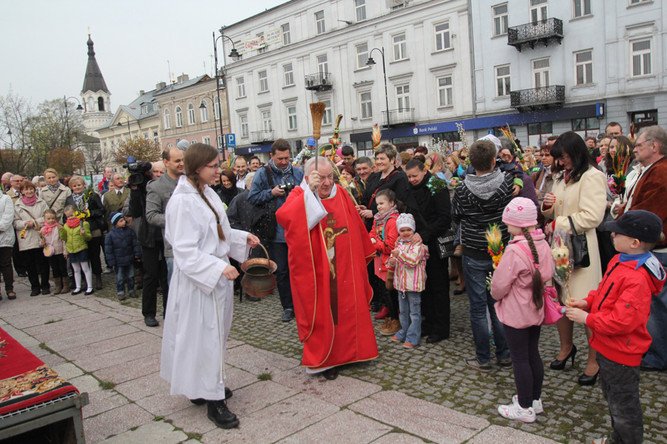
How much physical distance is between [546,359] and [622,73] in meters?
24.4

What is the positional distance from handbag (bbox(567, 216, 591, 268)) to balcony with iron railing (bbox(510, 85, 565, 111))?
977 inches

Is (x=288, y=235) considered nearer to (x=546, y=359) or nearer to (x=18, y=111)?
(x=546, y=359)

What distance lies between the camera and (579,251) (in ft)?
13.1

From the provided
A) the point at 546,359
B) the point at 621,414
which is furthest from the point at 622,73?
the point at 621,414

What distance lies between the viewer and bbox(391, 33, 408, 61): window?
33.3 m

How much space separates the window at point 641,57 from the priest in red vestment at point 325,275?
24.8 meters

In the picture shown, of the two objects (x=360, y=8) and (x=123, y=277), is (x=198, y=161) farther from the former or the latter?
(x=360, y=8)

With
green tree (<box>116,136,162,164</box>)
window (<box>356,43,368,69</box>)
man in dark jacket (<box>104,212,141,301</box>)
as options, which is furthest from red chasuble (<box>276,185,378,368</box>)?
green tree (<box>116,136,162,164</box>)

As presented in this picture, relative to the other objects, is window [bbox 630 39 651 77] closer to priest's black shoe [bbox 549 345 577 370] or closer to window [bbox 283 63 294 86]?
window [bbox 283 63 294 86]

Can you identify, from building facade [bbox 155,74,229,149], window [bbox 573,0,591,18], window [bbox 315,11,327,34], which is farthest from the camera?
building facade [bbox 155,74,229,149]

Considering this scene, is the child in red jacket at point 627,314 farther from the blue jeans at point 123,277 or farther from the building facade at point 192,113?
the building facade at point 192,113

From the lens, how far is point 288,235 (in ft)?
15.4

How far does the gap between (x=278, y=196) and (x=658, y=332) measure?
4086mm

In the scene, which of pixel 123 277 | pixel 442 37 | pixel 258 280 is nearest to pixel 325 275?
pixel 258 280
